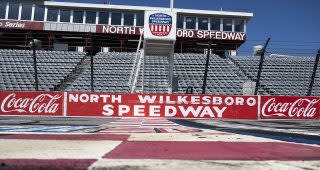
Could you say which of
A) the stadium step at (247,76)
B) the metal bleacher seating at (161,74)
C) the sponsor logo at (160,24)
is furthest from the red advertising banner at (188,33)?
the sponsor logo at (160,24)

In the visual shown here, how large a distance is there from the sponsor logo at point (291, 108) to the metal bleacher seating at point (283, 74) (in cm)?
739

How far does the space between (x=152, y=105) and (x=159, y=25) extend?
168 inches

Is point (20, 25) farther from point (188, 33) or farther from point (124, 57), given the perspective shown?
point (188, 33)

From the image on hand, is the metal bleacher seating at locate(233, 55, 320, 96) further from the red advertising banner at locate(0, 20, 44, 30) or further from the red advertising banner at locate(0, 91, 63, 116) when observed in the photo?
the red advertising banner at locate(0, 20, 44, 30)

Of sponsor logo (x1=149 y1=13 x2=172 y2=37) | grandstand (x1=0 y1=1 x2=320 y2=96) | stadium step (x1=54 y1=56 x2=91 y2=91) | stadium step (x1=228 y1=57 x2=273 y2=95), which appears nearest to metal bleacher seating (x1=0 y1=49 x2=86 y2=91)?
grandstand (x1=0 y1=1 x2=320 y2=96)

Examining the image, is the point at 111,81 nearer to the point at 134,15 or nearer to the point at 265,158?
the point at 134,15

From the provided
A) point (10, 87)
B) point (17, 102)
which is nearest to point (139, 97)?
point (17, 102)

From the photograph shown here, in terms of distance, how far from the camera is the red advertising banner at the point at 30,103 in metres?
15.9

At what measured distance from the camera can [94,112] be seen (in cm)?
1605

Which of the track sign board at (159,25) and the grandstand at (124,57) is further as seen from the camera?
the grandstand at (124,57)

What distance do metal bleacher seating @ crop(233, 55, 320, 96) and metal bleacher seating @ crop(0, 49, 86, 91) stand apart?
14544 millimetres

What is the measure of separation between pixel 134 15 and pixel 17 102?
22.9 meters

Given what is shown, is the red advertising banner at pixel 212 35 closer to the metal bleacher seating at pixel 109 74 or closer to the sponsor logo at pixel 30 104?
the metal bleacher seating at pixel 109 74

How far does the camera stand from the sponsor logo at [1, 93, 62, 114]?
52.2 ft
